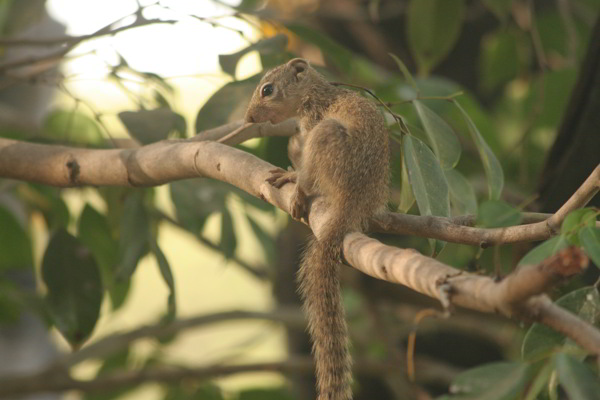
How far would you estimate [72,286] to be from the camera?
5.22ft

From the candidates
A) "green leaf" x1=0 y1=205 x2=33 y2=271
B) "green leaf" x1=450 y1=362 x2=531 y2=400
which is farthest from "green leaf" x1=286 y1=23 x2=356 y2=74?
"green leaf" x1=450 y1=362 x2=531 y2=400

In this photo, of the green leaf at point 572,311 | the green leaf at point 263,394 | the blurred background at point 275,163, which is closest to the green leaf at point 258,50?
the blurred background at point 275,163

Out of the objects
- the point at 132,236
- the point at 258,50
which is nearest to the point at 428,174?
the point at 258,50

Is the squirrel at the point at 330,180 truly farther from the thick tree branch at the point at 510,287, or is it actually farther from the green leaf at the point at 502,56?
the green leaf at the point at 502,56

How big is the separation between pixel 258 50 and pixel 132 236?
18.4 inches

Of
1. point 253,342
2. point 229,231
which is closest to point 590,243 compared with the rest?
point 229,231

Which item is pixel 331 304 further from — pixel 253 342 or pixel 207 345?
pixel 207 345

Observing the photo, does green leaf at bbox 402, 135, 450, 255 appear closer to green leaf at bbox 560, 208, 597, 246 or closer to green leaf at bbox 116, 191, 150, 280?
green leaf at bbox 560, 208, 597, 246

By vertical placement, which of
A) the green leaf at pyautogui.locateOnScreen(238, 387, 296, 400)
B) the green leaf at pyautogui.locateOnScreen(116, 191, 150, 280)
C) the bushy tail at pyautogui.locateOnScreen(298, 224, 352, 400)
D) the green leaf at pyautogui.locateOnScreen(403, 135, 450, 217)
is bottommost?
the green leaf at pyautogui.locateOnScreen(238, 387, 296, 400)

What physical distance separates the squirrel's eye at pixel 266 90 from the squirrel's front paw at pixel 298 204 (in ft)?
1.61

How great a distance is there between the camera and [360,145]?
Answer: 1.26 meters

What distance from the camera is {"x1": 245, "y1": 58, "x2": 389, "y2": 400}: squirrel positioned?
1.05 meters

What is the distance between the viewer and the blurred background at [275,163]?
151 cm

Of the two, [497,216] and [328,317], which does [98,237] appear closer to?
[328,317]
